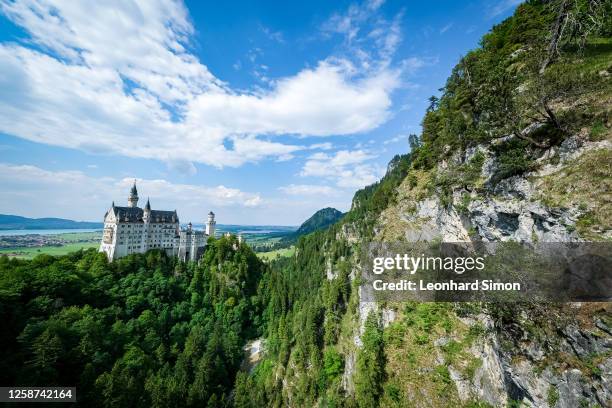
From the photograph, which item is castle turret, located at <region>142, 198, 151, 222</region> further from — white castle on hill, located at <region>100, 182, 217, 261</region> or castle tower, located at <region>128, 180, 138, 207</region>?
castle tower, located at <region>128, 180, 138, 207</region>

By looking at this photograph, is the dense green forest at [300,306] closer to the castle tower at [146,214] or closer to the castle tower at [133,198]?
the castle tower at [146,214]

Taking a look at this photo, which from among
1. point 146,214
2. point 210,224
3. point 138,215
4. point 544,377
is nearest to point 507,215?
point 544,377

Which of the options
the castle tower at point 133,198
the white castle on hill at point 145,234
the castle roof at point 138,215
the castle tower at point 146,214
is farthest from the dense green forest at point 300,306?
the castle tower at point 133,198

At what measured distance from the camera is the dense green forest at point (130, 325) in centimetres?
3847

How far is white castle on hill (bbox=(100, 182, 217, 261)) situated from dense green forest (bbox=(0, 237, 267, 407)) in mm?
4149

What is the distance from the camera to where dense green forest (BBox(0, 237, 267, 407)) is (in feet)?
Answer: 126

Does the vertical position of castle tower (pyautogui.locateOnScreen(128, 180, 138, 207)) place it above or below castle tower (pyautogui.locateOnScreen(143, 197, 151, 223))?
above

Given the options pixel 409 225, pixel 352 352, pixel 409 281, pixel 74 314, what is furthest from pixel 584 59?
pixel 74 314

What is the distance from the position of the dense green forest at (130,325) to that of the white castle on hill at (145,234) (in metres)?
4.15

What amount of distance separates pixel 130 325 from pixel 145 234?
1144 inches

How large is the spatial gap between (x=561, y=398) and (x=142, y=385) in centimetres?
5463

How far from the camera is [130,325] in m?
55.3

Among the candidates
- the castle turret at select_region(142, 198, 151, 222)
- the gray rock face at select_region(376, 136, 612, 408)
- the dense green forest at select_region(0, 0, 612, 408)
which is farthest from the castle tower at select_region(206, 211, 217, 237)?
the gray rock face at select_region(376, 136, 612, 408)

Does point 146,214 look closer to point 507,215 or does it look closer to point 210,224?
point 210,224
